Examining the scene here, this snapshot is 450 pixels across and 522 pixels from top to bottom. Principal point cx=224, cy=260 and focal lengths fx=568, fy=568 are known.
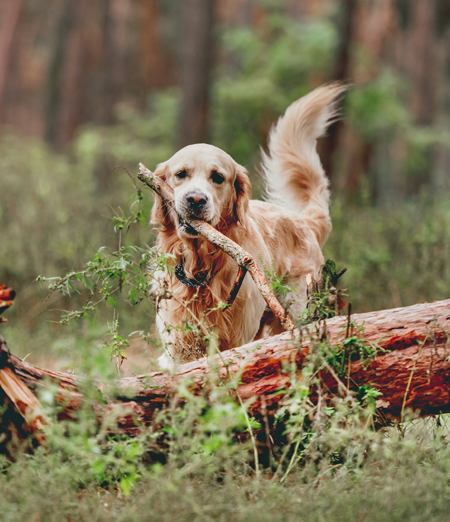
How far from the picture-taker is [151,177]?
10.1 ft

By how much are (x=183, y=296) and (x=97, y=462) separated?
1.52 meters

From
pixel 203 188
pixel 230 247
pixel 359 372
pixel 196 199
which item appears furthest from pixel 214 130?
pixel 359 372

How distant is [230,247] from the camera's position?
284cm

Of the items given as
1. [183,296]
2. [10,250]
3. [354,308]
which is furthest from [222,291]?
[10,250]

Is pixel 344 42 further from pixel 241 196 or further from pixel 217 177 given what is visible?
pixel 217 177

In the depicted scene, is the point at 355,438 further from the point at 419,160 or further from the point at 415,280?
Result: the point at 419,160

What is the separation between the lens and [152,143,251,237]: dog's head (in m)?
3.03

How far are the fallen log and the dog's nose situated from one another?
0.91 meters

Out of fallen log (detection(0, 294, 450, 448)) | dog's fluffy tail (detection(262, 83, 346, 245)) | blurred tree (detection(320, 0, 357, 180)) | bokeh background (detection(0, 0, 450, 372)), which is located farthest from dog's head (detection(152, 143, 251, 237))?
blurred tree (detection(320, 0, 357, 180))

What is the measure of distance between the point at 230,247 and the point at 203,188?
1.42 feet

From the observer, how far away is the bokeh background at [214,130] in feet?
17.9

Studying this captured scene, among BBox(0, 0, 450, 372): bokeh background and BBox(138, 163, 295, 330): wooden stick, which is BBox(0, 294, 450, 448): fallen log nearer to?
BBox(138, 163, 295, 330): wooden stick

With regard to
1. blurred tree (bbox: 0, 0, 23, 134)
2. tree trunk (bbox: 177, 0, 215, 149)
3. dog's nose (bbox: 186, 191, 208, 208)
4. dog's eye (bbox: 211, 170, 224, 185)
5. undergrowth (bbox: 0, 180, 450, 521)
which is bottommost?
undergrowth (bbox: 0, 180, 450, 521)

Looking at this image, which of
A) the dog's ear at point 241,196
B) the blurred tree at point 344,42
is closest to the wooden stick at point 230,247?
the dog's ear at point 241,196
